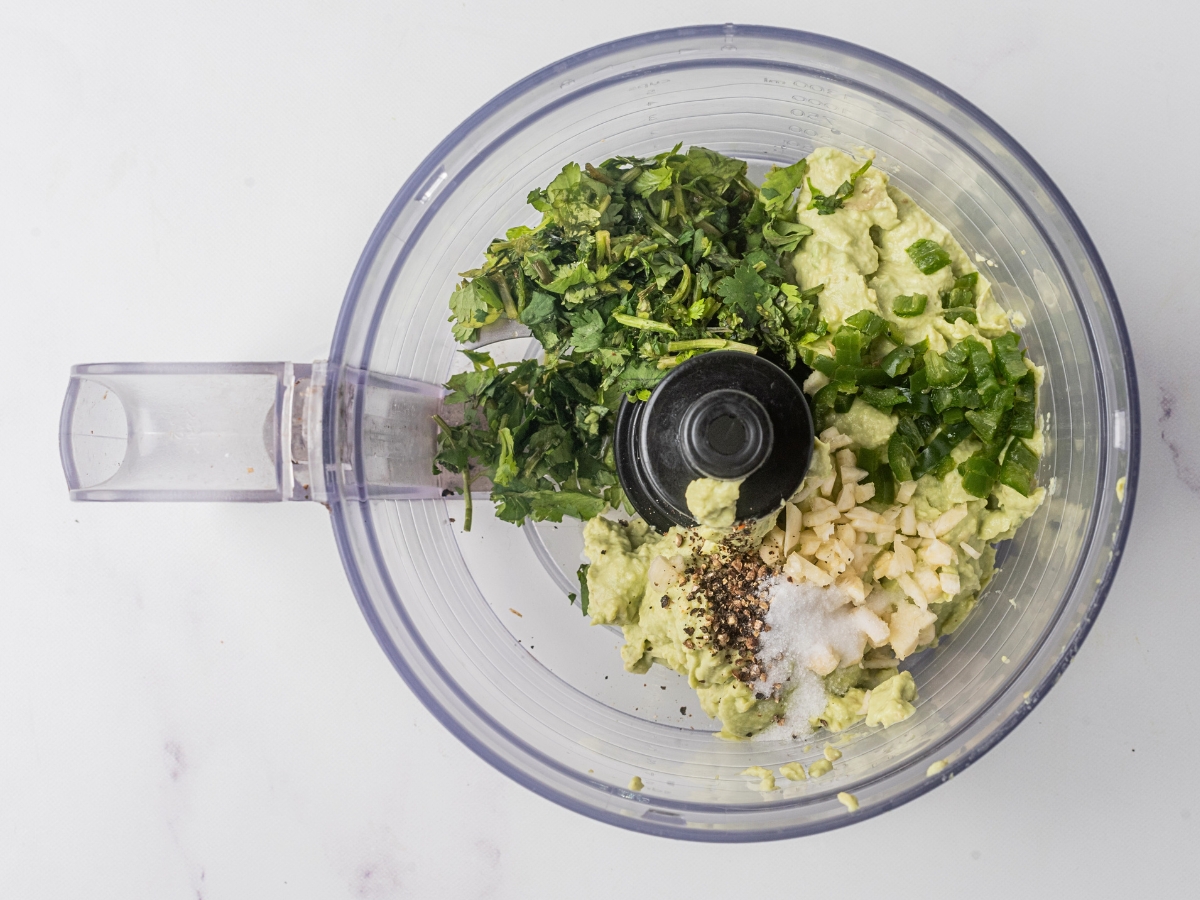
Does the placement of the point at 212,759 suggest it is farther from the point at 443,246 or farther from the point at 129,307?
the point at 443,246

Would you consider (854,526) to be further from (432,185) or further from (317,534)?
(317,534)

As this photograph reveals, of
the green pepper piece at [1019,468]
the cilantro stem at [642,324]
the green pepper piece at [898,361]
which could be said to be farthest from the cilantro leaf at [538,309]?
the green pepper piece at [1019,468]

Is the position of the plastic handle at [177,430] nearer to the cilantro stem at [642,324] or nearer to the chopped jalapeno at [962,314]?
the cilantro stem at [642,324]

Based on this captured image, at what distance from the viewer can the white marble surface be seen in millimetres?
1718

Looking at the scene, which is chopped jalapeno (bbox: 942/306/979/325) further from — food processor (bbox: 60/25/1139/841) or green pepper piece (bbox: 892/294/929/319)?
food processor (bbox: 60/25/1139/841)

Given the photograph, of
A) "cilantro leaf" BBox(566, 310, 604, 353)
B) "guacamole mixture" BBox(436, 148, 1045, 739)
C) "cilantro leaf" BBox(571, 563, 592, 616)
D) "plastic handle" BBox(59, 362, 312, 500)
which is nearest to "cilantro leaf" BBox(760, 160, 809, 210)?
"guacamole mixture" BBox(436, 148, 1045, 739)

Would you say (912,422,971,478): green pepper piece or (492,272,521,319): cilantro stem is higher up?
(492,272,521,319): cilantro stem

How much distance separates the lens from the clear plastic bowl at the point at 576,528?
1448 mm

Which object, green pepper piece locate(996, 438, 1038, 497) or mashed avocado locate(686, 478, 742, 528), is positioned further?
green pepper piece locate(996, 438, 1038, 497)

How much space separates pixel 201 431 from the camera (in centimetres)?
133

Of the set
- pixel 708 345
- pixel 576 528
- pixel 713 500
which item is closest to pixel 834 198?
pixel 708 345

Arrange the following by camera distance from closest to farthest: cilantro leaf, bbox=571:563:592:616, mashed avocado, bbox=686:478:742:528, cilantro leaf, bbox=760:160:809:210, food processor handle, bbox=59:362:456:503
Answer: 1. mashed avocado, bbox=686:478:742:528
2. food processor handle, bbox=59:362:456:503
3. cilantro leaf, bbox=760:160:809:210
4. cilantro leaf, bbox=571:563:592:616

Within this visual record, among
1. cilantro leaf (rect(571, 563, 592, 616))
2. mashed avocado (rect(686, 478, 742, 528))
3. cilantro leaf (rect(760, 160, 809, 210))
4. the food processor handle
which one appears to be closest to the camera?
mashed avocado (rect(686, 478, 742, 528))

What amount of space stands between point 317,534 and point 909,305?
118 centimetres
